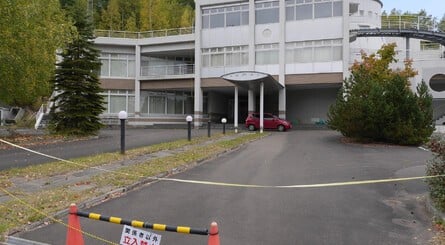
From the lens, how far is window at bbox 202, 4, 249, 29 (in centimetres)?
4000

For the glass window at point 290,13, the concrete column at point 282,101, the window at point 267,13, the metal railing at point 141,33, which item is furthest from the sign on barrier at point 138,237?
the metal railing at point 141,33

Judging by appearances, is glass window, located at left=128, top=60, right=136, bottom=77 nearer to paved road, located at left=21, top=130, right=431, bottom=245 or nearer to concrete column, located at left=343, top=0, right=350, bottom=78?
concrete column, located at left=343, top=0, right=350, bottom=78

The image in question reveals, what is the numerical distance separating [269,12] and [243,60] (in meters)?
4.77

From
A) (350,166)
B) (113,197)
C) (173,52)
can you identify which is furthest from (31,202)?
(173,52)

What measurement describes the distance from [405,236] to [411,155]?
38.3 feet

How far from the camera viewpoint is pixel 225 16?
4081 cm

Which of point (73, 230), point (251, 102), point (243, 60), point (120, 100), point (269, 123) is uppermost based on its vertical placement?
point (243, 60)

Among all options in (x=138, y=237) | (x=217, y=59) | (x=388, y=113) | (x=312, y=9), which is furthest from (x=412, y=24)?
(x=138, y=237)

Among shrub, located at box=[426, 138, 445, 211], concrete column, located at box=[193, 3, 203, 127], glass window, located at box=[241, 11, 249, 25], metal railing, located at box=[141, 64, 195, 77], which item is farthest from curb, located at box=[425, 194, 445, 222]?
metal railing, located at box=[141, 64, 195, 77]

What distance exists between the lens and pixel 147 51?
44.5 m

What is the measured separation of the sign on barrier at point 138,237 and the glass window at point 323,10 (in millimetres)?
34838

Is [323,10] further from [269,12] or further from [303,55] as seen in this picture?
[269,12]

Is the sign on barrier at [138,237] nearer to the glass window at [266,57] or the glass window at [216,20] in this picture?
the glass window at [266,57]

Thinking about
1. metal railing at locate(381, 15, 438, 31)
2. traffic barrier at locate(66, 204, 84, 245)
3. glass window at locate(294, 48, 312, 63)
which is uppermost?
metal railing at locate(381, 15, 438, 31)
